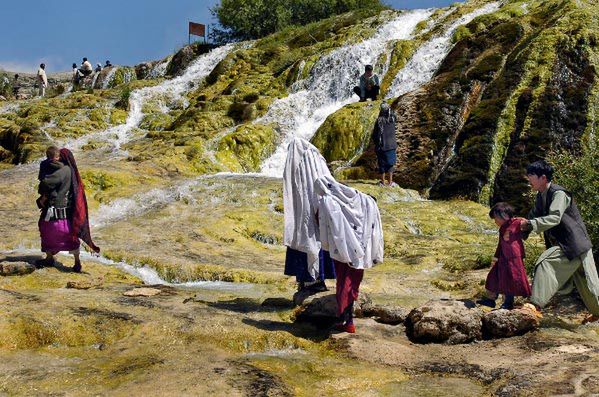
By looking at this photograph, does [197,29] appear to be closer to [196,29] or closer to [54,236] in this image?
[196,29]

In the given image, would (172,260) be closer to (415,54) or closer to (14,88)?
(415,54)

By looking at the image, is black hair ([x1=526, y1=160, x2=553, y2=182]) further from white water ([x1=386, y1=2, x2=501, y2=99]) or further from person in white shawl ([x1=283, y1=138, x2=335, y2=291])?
white water ([x1=386, y1=2, x2=501, y2=99])

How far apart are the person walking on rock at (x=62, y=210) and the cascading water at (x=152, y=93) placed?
13.7m

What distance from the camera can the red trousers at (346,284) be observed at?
655cm

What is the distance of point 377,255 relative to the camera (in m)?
6.70

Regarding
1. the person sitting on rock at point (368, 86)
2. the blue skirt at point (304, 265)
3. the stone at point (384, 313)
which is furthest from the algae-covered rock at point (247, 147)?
the stone at point (384, 313)

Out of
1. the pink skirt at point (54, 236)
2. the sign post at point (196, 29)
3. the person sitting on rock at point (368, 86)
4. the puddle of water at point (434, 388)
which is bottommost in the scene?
the puddle of water at point (434, 388)

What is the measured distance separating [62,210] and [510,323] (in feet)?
21.6

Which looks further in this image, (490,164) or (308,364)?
(490,164)

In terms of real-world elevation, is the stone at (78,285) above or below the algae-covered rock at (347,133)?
below

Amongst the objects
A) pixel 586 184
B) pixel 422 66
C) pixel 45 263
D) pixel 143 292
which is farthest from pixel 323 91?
pixel 143 292

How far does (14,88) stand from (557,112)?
41.1 metres

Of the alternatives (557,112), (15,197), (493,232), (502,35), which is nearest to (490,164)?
(557,112)

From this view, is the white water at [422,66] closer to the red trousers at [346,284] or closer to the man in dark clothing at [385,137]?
the man in dark clothing at [385,137]
